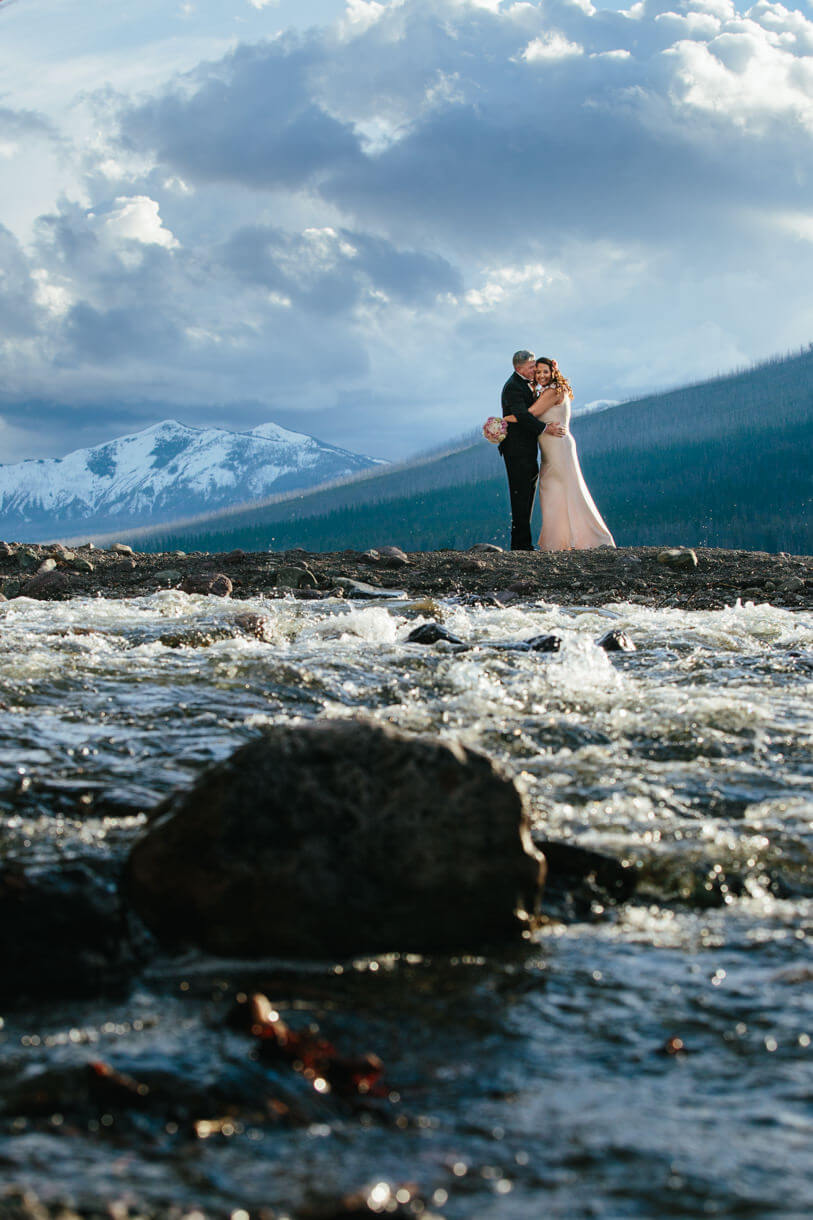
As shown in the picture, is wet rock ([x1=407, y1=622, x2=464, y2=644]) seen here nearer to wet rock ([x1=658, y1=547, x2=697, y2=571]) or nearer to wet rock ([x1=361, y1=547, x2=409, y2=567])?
wet rock ([x1=361, y1=547, x2=409, y2=567])

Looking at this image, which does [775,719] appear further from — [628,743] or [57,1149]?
[57,1149]

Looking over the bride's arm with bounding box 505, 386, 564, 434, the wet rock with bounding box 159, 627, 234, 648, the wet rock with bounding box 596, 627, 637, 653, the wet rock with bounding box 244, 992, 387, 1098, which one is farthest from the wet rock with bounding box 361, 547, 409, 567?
the wet rock with bounding box 244, 992, 387, 1098

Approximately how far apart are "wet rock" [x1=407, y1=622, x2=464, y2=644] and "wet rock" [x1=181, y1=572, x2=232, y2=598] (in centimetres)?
526

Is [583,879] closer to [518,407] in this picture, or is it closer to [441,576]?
[441,576]

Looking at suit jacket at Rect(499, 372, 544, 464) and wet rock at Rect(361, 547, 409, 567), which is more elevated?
suit jacket at Rect(499, 372, 544, 464)

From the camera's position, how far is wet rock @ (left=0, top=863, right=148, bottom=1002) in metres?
2.89

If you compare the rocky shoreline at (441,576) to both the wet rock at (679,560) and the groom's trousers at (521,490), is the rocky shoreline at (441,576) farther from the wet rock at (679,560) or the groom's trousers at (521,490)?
the groom's trousers at (521,490)

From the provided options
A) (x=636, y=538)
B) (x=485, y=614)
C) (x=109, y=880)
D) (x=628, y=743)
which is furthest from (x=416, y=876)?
(x=636, y=538)

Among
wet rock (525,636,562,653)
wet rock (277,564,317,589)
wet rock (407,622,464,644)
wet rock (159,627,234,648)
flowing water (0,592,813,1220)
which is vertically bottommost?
flowing water (0,592,813,1220)

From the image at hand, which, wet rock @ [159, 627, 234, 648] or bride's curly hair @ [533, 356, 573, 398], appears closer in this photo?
wet rock @ [159, 627, 234, 648]

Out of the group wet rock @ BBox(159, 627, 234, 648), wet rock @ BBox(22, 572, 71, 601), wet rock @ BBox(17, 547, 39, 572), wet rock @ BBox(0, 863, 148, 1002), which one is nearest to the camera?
wet rock @ BBox(0, 863, 148, 1002)

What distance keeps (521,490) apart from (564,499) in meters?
1.50

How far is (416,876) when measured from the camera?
3.29m

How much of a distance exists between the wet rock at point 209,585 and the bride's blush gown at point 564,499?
9.91 metres
